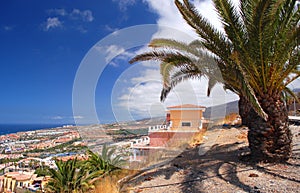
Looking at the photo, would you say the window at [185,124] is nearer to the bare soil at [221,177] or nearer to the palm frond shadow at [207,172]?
the palm frond shadow at [207,172]

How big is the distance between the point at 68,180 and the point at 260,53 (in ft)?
20.0

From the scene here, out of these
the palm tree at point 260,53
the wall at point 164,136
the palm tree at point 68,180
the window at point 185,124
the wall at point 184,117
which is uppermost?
the palm tree at point 260,53

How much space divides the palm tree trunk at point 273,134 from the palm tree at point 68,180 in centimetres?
459

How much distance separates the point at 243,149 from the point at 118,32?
541 centimetres

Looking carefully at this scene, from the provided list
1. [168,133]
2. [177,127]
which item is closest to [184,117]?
[177,127]

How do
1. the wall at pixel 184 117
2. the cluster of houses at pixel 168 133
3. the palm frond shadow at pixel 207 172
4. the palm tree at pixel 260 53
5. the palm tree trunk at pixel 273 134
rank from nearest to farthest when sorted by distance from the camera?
the palm frond shadow at pixel 207 172, the palm tree at pixel 260 53, the palm tree trunk at pixel 273 134, the cluster of houses at pixel 168 133, the wall at pixel 184 117

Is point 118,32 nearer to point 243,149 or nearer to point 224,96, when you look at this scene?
point 243,149

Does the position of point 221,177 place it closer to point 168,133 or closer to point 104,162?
point 104,162

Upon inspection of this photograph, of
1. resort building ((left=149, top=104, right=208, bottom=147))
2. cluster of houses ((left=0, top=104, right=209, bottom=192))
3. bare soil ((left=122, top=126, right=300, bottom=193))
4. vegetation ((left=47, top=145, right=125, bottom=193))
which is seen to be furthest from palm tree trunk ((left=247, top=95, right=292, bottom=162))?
resort building ((left=149, top=104, right=208, bottom=147))

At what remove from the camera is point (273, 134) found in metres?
5.19

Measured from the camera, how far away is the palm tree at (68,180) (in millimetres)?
6457

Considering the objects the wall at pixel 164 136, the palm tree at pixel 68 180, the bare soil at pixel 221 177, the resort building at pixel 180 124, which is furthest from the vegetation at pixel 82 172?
the resort building at pixel 180 124

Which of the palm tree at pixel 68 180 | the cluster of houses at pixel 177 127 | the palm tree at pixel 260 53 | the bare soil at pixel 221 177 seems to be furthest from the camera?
the cluster of houses at pixel 177 127

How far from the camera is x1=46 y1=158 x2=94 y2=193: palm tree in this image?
6457 millimetres
